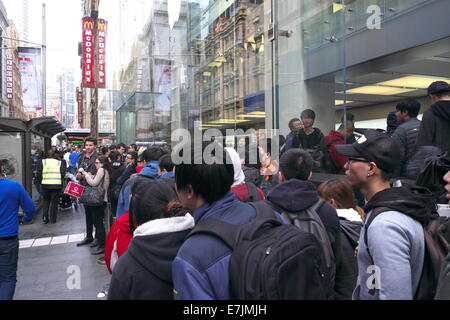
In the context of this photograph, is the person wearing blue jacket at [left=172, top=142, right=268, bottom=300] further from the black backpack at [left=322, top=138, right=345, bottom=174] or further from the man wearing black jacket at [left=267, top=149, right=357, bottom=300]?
the black backpack at [left=322, top=138, right=345, bottom=174]

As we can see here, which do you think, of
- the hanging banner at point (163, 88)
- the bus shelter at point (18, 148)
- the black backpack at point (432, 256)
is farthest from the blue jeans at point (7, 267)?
the hanging banner at point (163, 88)

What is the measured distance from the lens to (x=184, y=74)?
42.3 feet

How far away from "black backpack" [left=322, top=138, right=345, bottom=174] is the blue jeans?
4.68 m

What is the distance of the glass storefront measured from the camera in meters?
7.04

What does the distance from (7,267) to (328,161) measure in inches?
189

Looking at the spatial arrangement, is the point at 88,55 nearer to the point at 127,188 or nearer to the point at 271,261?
the point at 127,188

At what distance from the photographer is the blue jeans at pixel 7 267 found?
13.1 ft

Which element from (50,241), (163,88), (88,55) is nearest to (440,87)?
(50,241)

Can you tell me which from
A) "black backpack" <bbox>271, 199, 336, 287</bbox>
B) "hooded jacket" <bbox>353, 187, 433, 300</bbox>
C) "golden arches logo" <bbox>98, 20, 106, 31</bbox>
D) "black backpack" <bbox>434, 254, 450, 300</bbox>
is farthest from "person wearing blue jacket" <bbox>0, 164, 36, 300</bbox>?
"golden arches logo" <bbox>98, 20, 106, 31</bbox>

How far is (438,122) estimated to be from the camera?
3617 mm

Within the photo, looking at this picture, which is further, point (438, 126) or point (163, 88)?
point (163, 88)

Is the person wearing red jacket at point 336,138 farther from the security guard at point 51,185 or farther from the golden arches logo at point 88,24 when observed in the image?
the golden arches logo at point 88,24
